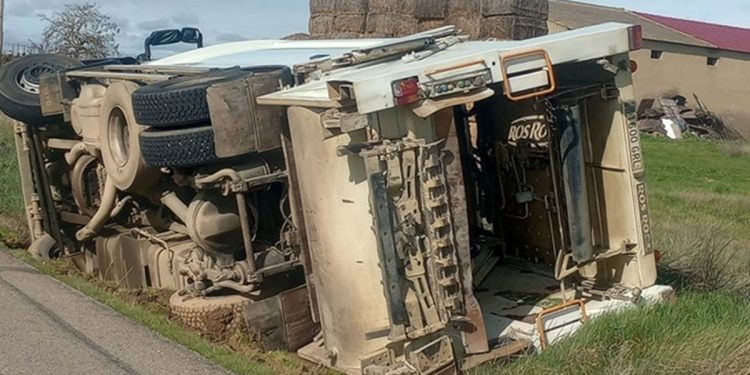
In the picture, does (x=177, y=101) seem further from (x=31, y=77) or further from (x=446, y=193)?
(x=31, y=77)

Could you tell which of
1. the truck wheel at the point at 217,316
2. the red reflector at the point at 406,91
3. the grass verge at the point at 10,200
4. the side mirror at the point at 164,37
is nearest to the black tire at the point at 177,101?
the truck wheel at the point at 217,316

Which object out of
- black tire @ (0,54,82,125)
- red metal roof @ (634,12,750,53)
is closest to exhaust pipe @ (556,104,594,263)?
black tire @ (0,54,82,125)

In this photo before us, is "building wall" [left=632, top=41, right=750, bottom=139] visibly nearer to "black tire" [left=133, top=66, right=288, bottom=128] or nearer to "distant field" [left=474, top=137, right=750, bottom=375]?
"distant field" [left=474, top=137, right=750, bottom=375]

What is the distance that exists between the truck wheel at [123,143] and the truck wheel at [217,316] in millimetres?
1139

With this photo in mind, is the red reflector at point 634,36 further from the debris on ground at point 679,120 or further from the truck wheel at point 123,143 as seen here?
the debris on ground at point 679,120

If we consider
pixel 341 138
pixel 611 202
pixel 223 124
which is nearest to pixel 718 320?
pixel 611 202

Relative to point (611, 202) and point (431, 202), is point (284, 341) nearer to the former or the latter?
point (431, 202)

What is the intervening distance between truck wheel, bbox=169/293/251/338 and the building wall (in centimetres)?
3134

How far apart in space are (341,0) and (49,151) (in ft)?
23.5

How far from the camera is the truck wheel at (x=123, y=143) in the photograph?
716 cm

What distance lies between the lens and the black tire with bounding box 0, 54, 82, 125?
9.27m

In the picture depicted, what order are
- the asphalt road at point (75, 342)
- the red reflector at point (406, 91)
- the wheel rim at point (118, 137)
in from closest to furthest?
the red reflector at point (406, 91)
the asphalt road at point (75, 342)
the wheel rim at point (118, 137)

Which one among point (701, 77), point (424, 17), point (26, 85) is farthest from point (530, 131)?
point (701, 77)

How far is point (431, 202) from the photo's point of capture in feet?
16.8
